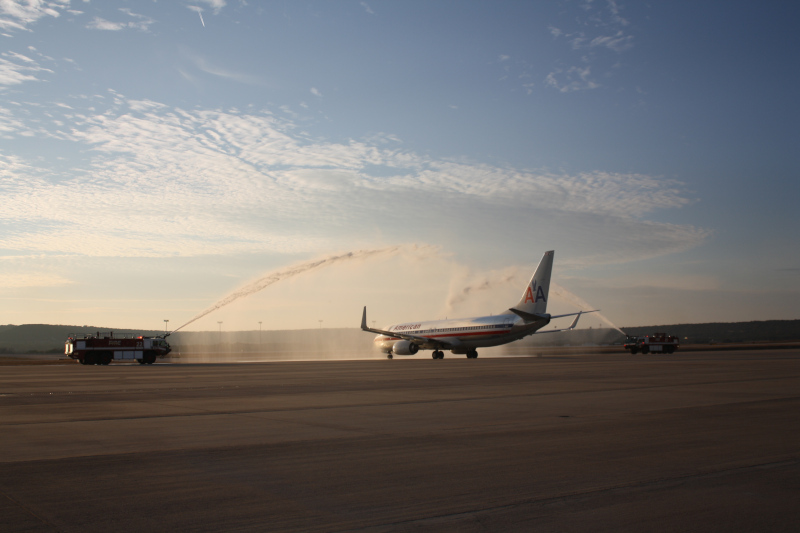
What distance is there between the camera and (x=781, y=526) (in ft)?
21.0

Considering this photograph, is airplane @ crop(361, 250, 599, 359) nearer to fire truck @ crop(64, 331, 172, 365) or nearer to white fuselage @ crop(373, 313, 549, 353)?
white fuselage @ crop(373, 313, 549, 353)

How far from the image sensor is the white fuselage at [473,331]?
61938 millimetres

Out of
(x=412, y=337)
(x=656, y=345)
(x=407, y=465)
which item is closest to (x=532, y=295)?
(x=412, y=337)

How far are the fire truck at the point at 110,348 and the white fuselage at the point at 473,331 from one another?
2830cm

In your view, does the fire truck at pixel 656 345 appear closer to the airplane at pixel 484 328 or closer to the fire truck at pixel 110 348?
the airplane at pixel 484 328

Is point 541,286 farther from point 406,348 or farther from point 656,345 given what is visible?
point 656,345

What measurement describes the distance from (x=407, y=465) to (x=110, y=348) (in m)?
55.8

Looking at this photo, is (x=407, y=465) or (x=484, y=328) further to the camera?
(x=484, y=328)

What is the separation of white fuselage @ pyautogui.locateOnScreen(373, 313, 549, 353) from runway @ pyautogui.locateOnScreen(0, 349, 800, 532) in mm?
42953

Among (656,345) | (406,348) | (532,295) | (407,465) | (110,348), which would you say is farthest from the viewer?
(656,345)

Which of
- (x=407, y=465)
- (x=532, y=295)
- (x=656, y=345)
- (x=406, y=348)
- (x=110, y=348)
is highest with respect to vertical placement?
(x=532, y=295)

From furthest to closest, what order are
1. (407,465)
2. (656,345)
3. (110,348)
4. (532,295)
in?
(656,345) < (532,295) < (110,348) < (407,465)

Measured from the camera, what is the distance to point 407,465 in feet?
31.0

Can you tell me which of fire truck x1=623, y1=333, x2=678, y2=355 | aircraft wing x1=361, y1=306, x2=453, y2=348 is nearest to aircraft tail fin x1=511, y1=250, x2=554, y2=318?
aircraft wing x1=361, y1=306, x2=453, y2=348
